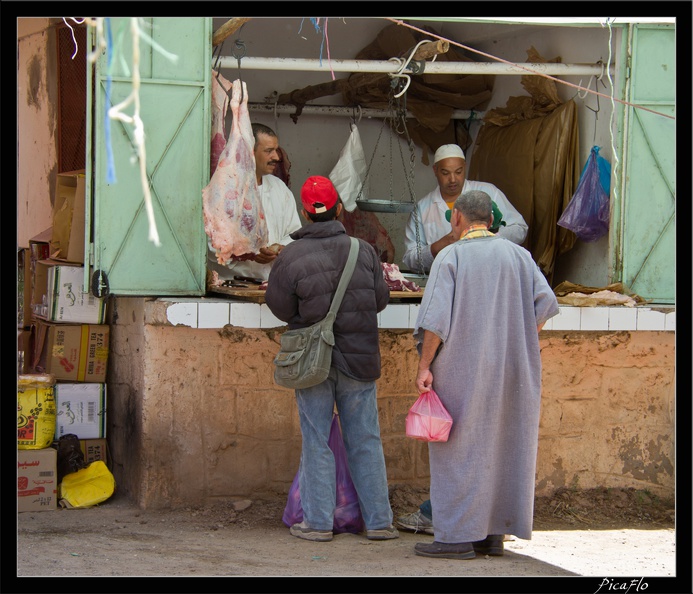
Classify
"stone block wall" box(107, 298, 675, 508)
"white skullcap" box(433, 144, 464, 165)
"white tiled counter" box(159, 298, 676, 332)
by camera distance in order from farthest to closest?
"white skullcap" box(433, 144, 464, 165) → "stone block wall" box(107, 298, 675, 508) → "white tiled counter" box(159, 298, 676, 332)

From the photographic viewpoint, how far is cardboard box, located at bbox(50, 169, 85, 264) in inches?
252

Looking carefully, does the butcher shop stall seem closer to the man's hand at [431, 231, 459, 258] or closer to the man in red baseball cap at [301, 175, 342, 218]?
the man's hand at [431, 231, 459, 258]

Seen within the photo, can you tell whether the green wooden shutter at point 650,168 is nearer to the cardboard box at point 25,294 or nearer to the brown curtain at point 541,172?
the brown curtain at point 541,172

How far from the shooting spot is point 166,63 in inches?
228

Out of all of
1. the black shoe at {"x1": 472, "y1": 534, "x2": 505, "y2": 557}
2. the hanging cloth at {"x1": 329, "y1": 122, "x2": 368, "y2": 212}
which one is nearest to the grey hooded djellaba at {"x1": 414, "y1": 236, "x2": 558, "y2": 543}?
the black shoe at {"x1": 472, "y1": 534, "x2": 505, "y2": 557}

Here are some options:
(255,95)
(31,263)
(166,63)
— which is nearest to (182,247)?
(166,63)

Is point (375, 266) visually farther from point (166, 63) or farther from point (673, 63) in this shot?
point (673, 63)

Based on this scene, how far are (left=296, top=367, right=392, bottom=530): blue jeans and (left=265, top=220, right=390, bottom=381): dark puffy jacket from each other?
12 cm

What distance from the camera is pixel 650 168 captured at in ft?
21.1

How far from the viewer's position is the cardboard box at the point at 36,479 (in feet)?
19.9

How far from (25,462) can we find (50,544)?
966mm

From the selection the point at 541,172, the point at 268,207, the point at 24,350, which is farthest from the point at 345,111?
the point at 24,350

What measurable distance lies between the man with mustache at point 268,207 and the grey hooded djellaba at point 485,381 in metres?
1.70

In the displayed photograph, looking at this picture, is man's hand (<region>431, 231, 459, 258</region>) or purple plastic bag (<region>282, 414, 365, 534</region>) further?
man's hand (<region>431, 231, 459, 258</region>)
